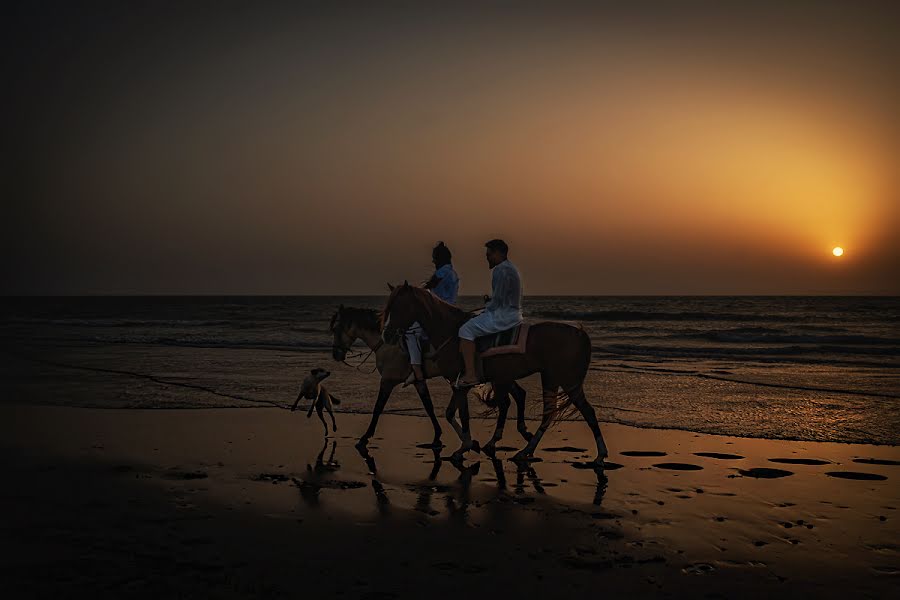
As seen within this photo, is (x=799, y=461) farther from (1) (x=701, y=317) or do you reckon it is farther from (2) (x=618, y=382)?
(1) (x=701, y=317)

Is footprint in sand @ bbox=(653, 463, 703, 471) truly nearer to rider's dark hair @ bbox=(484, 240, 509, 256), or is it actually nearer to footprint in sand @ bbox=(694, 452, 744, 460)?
footprint in sand @ bbox=(694, 452, 744, 460)

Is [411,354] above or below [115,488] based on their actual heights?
above

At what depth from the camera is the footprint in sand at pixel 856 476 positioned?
751 cm

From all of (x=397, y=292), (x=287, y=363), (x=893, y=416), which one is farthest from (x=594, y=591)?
(x=287, y=363)

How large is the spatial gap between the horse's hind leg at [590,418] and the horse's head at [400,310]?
2252mm

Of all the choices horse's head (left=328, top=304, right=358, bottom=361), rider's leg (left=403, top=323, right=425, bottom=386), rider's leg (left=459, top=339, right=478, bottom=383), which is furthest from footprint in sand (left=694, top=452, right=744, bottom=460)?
horse's head (left=328, top=304, right=358, bottom=361)

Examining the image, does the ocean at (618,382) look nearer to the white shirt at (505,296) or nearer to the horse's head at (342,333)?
the horse's head at (342,333)

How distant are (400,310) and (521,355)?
1.66 m

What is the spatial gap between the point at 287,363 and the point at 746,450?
14855 millimetres

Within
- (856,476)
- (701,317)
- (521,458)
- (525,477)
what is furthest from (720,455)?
(701,317)

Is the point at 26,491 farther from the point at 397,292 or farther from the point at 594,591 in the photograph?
the point at 594,591

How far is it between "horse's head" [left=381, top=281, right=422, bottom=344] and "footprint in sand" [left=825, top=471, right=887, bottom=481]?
5.25m

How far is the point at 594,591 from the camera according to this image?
14.5 feet

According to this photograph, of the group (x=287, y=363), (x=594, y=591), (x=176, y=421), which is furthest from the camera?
(x=287, y=363)
